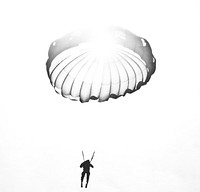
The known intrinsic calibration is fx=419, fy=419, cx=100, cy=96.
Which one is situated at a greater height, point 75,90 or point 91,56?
point 91,56

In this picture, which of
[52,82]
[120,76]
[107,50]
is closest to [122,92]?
[120,76]

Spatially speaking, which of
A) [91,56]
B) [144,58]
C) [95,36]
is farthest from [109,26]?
[91,56]

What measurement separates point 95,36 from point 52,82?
3.69 metres

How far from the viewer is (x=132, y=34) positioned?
1830 centimetres

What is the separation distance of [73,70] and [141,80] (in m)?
3.52

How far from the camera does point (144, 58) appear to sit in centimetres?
1877

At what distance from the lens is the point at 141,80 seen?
824 inches

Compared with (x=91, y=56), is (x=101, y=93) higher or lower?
lower

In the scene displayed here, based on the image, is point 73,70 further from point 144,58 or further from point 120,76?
point 144,58

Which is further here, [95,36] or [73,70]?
[73,70]

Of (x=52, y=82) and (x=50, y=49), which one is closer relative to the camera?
(x=50, y=49)

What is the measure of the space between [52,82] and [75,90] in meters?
1.48

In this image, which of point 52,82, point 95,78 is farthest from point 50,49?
point 95,78

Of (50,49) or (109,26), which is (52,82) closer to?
(50,49)
